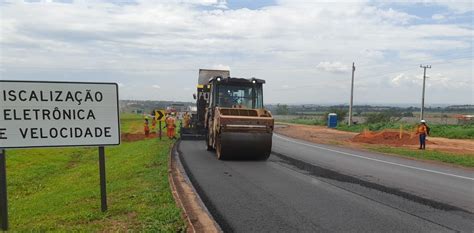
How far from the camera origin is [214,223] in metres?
6.62

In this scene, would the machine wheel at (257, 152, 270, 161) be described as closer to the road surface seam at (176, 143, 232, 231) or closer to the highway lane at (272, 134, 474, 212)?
the highway lane at (272, 134, 474, 212)

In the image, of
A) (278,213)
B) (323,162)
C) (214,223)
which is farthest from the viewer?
(323,162)

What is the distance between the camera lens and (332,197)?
28.6ft

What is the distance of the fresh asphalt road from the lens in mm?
6695

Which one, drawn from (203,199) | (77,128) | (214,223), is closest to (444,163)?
(203,199)

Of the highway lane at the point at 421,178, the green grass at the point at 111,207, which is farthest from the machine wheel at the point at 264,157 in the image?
the green grass at the point at 111,207

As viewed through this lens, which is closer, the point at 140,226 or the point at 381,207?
the point at 140,226

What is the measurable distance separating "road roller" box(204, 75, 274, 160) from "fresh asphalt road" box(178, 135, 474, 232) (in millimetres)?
673

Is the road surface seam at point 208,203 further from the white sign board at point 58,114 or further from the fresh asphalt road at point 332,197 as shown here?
the white sign board at point 58,114

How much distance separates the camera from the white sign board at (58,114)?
6504mm

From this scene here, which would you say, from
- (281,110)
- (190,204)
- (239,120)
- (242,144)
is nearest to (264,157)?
(242,144)

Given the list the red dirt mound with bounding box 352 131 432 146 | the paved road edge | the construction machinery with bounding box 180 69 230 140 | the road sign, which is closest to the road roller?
the paved road edge

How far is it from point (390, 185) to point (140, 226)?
6.49 metres

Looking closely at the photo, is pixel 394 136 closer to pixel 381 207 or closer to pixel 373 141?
pixel 373 141
